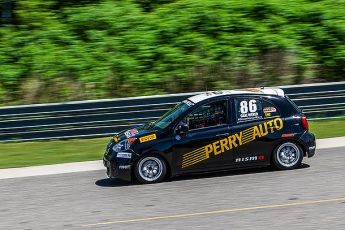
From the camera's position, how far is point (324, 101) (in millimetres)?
15461

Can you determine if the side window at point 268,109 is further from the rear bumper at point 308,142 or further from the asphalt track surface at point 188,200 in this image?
the asphalt track surface at point 188,200

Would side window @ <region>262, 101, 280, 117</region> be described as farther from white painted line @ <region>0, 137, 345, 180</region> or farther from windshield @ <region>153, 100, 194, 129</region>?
white painted line @ <region>0, 137, 345, 180</region>

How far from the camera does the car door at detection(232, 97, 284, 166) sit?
10.8 metres

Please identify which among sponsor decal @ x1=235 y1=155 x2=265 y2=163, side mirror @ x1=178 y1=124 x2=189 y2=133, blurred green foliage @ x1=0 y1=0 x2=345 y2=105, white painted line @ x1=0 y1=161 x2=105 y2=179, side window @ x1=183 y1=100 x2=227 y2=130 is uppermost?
blurred green foliage @ x1=0 y1=0 x2=345 y2=105

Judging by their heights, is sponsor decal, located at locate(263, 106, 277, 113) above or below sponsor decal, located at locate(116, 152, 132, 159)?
above

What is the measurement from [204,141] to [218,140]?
26 cm

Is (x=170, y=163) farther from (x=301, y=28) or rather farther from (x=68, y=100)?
(x=301, y=28)

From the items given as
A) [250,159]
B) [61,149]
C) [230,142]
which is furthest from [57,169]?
[250,159]

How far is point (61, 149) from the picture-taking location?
14305 mm

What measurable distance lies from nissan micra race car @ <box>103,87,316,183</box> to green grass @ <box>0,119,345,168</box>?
276 cm

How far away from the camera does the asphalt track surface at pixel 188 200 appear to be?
827 centimetres

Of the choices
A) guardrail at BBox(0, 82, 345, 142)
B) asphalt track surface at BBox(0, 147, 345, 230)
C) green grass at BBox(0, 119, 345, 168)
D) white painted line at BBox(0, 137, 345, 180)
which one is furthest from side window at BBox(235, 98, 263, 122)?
guardrail at BBox(0, 82, 345, 142)

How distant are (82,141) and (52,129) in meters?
0.83

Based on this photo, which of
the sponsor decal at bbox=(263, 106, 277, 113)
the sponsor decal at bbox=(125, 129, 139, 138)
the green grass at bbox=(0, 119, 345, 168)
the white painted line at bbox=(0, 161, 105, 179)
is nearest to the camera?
the sponsor decal at bbox=(263, 106, 277, 113)
